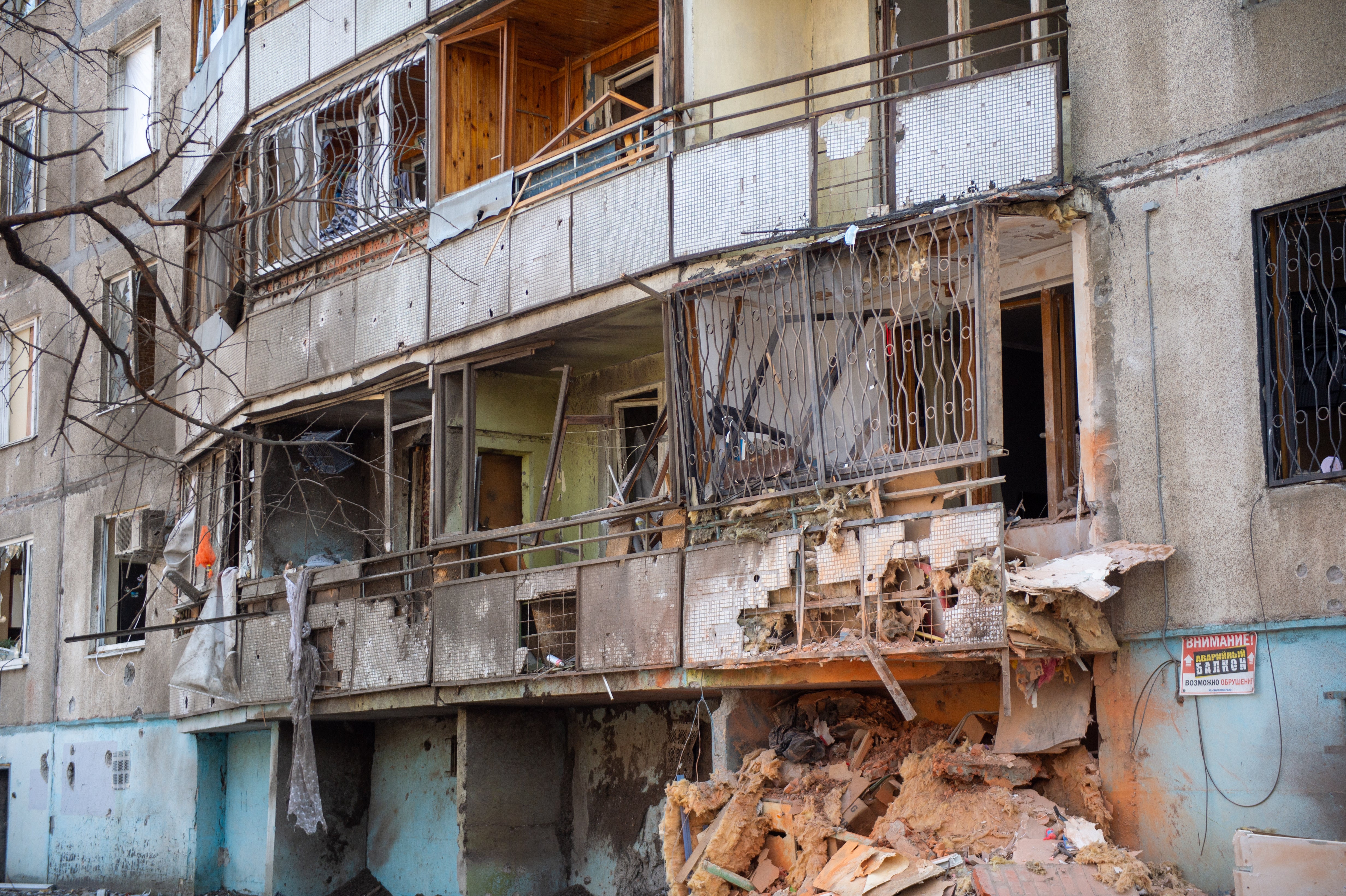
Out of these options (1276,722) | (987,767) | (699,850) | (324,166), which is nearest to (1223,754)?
(1276,722)

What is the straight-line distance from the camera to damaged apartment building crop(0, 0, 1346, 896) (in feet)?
27.9

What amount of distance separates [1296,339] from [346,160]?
1020 cm

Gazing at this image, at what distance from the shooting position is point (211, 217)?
16812 millimetres

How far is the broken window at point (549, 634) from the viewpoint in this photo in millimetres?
11758

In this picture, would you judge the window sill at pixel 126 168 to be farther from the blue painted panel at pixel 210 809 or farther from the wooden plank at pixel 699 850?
the wooden plank at pixel 699 850

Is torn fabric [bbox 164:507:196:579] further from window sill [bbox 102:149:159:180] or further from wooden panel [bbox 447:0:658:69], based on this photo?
wooden panel [bbox 447:0:658:69]

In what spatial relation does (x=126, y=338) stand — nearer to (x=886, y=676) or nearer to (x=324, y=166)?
(x=324, y=166)

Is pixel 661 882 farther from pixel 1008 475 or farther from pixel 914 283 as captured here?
pixel 914 283

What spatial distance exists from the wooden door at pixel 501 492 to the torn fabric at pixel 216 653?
332cm

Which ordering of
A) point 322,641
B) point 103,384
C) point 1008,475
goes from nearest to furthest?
point 1008,475 < point 322,641 < point 103,384

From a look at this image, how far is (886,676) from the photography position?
9.00 m

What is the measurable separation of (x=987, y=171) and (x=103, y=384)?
14.7m

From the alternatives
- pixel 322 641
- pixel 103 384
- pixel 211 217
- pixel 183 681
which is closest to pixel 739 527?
pixel 322 641

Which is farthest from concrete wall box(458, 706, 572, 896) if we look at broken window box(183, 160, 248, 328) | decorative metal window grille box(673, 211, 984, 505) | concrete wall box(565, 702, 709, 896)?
broken window box(183, 160, 248, 328)
